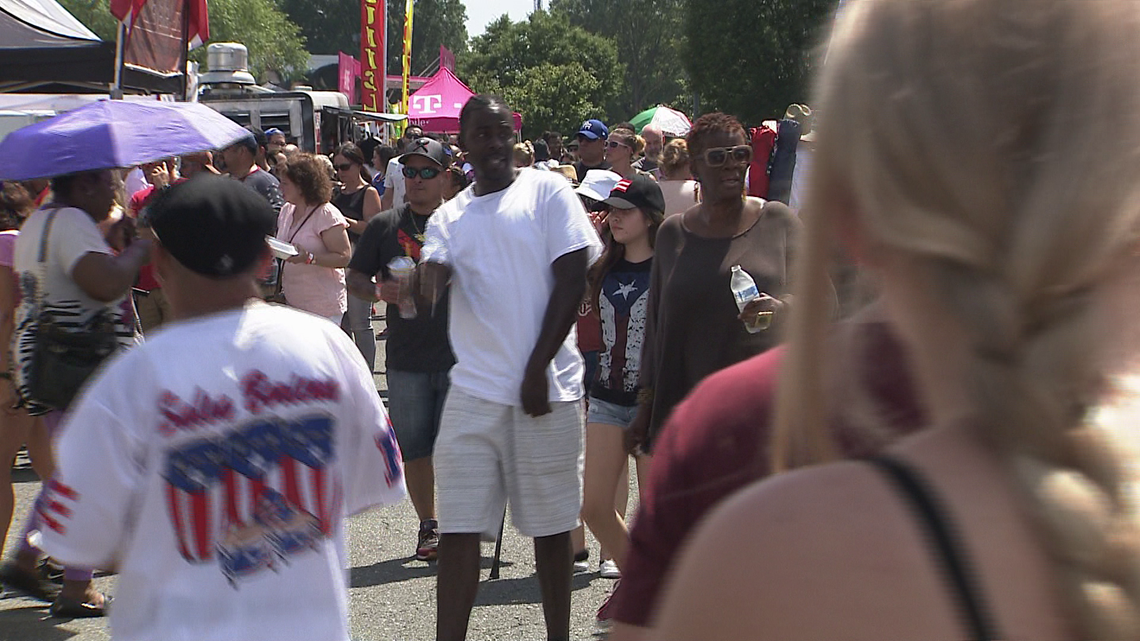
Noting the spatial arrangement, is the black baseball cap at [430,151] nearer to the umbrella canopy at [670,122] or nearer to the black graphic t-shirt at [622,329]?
the black graphic t-shirt at [622,329]

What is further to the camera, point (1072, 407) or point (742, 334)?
point (742, 334)

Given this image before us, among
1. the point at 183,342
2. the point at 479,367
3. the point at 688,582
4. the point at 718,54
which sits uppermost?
the point at 688,582

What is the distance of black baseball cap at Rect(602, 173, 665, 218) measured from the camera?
5.48 meters

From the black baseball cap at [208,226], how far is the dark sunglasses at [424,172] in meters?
3.60

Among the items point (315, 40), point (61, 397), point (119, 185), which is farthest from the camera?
point (315, 40)

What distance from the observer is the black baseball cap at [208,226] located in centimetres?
265

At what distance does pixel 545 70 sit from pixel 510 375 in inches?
1446

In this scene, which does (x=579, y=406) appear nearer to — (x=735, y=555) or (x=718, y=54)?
(x=735, y=555)

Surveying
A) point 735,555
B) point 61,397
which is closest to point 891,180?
point 735,555

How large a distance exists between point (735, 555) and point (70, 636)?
4958 mm

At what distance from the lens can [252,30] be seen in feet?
194

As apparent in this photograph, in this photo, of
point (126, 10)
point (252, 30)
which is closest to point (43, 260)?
point (126, 10)

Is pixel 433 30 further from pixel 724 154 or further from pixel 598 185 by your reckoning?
pixel 724 154

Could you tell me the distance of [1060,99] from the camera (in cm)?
93
